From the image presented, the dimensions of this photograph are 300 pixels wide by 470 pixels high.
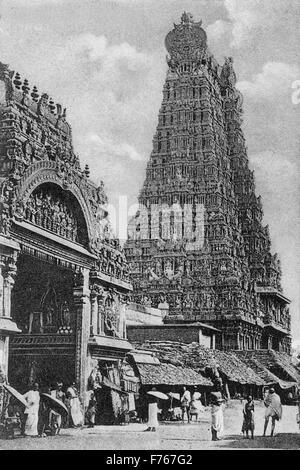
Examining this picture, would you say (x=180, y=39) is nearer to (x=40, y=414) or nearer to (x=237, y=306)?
(x=237, y=306)

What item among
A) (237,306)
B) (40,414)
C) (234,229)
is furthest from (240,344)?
(40,414)

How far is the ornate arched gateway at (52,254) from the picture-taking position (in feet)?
57.3

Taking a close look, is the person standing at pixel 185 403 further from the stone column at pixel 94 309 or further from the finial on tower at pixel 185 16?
the finial on tower at pixel 185 16

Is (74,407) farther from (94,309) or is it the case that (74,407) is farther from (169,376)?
(169,376)

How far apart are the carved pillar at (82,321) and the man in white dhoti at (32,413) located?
2.56m

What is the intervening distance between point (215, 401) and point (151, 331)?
1888 centimetres

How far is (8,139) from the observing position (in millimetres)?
17516

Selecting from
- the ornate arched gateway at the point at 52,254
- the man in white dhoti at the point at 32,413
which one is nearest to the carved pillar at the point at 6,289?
the ornate arched gateway at the point at 52,254

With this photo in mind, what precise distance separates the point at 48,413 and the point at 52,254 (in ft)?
12.7

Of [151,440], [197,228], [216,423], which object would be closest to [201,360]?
[216,423]

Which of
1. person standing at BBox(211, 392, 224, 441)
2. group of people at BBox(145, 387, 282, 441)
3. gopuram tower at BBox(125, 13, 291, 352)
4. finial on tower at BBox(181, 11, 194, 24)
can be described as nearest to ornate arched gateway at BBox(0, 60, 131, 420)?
group of people at BBox(145, 387, 282, 441)

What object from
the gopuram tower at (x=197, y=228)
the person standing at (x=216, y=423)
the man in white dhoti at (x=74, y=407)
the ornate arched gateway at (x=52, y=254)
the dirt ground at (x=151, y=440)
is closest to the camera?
the dirt ground at (x=151, y=440)

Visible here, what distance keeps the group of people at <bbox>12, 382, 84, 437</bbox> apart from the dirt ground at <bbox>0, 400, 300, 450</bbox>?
1.14ft
